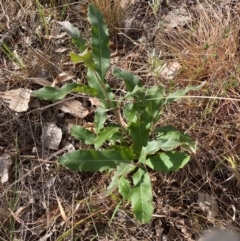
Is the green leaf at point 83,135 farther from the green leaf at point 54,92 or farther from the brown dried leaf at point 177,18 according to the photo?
the brown dried leaf at point 177,18

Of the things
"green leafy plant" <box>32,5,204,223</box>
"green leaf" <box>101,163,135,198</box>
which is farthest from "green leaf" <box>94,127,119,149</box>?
"green leaf" <box>101,163,135,198</box>

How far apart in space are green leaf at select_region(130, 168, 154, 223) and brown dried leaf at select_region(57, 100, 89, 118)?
0.44 meters

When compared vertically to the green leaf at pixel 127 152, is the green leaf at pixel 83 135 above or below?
above

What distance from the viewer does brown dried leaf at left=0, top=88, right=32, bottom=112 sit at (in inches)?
73.2

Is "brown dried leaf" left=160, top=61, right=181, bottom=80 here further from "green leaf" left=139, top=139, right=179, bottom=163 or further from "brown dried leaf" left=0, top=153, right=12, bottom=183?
"brown dried leaf" left=0, top=153, right=12, bottom=183

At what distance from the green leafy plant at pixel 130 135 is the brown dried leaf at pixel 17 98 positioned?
0.35 meters

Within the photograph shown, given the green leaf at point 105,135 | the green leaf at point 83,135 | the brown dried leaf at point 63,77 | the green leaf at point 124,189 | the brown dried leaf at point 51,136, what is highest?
the green leaf at point 105,135

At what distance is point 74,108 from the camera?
1.85 metres

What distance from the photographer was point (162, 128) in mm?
1607

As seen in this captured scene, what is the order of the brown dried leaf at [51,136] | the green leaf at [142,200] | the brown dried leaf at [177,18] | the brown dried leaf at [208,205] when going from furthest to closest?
the brown dried leaf at [177,18] → the brown dried leaf at [51,136] → the brown dried leaf at [208,205] → the green leaf at [142,200]

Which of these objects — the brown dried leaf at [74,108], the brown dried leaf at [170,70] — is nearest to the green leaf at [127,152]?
the brown dried leaf at [74,108]

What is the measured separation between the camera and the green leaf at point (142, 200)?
1.46 meters

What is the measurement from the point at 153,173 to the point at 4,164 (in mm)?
598

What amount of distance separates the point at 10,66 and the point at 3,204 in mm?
611
